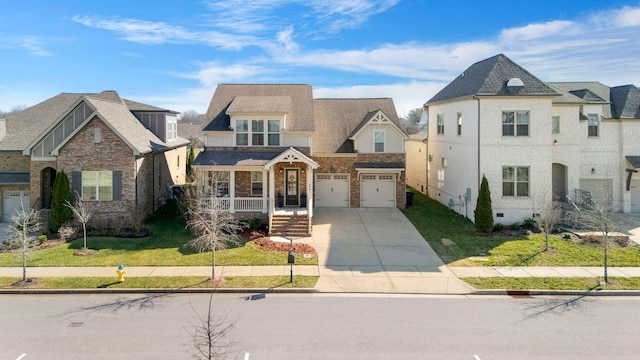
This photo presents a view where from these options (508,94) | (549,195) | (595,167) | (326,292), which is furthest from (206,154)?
(595,167)

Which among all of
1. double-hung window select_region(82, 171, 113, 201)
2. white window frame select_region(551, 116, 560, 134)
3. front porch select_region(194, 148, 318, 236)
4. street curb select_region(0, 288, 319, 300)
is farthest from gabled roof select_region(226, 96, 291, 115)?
white window frame select_region(551, 116, 560, 134)

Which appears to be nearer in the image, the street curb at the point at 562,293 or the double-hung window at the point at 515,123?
the street curb at the point at 562,293

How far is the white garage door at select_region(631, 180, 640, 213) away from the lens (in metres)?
29.1

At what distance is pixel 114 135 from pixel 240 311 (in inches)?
600

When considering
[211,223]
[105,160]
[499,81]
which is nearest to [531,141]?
[499,81]

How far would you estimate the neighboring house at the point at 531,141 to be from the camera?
25.1 meters

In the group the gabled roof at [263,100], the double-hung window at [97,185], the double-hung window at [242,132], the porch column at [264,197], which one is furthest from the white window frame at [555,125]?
the double-hung window at [97,185]

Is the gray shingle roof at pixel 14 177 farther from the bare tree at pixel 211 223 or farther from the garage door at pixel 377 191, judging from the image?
the garage door at pixel 377 191

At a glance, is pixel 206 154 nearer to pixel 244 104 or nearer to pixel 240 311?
pixel 244 104

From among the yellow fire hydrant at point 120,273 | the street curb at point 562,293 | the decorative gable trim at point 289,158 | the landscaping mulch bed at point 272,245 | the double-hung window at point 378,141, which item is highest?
the double-hung window at point 378,141

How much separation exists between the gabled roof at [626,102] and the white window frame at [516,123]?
8462 mm

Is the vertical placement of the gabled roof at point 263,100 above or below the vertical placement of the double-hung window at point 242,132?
above

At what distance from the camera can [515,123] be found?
82.8ft

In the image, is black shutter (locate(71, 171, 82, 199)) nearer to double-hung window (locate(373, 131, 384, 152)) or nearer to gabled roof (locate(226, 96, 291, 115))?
gabled roof (locate(226, 96, 291, 115))
